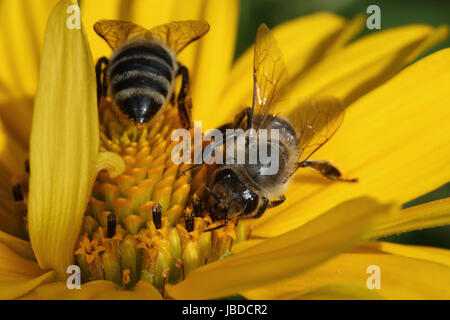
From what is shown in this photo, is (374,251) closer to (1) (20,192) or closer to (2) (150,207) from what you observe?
(2) (150,207)

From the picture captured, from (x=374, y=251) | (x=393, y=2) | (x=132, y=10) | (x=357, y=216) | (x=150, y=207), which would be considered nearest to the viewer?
(x=357, y=216)

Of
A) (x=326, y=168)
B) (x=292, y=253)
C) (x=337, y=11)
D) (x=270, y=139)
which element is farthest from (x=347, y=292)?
(x=337, y=11)

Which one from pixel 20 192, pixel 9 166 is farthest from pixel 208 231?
pixel 9 166

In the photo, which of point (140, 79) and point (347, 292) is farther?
point (140, 79)

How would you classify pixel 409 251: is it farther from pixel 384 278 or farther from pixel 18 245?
pixel 18 245

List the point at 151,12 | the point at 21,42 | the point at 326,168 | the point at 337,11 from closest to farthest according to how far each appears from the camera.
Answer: the point at 326,168, the point at 21,42, the point at 151,12, the point at 337,11

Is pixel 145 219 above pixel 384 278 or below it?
above

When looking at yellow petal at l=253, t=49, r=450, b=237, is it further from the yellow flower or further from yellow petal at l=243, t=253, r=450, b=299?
yellow petal at l=243, t=253, r=450, b=299
